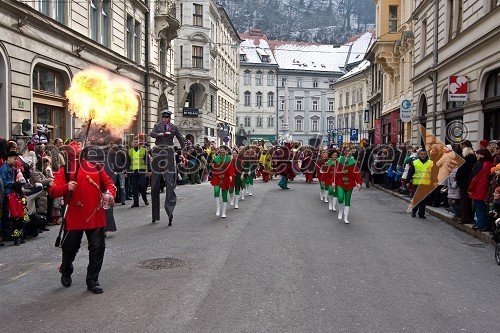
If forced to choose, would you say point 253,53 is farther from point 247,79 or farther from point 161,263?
point 161,263

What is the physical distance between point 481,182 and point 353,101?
59.4m

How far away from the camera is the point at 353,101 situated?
68.6 metres

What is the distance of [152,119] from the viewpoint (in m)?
30.7

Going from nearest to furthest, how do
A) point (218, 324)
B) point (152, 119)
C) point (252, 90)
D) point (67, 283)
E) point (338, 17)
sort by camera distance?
point (218, 324) < point (67, 283) < point (152, 119) < point (252, 90) < point (338, 17)

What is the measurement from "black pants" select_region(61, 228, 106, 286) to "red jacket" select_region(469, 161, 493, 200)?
7.54 m

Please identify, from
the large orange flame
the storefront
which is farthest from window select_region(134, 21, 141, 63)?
the large orange flame

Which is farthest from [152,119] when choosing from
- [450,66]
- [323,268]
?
[323,268]

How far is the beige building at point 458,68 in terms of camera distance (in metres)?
17.6

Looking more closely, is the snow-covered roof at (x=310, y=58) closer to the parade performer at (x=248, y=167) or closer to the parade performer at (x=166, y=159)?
the parade performer at (x=248, y=167)

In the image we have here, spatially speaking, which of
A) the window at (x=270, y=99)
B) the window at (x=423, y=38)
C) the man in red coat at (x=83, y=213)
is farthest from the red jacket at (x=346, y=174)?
the window at (x=270, y=99)

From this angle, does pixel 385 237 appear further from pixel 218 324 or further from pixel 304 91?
pixel 304 91

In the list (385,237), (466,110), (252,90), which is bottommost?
(385,237)

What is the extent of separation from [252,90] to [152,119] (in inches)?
2371

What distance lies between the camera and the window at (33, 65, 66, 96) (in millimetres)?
17672
